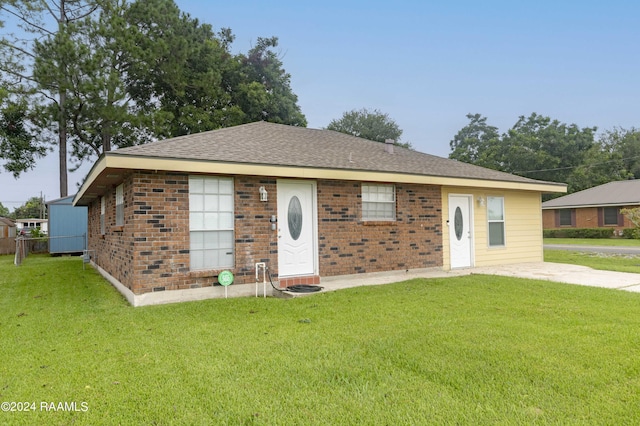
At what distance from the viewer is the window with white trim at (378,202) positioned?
328 inches

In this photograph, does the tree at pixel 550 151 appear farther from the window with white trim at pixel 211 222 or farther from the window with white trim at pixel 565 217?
the window with white trim at pixel 211 222

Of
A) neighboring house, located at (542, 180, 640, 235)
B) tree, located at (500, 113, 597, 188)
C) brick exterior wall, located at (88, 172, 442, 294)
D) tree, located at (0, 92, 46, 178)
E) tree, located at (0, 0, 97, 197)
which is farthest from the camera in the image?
tree, located at (500, 113, 597, 188)

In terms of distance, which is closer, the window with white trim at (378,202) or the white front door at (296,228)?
the white front door at (296,228)

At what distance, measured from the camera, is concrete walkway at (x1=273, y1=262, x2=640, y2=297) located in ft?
23.5

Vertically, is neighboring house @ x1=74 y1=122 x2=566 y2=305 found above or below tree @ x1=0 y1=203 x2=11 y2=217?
below

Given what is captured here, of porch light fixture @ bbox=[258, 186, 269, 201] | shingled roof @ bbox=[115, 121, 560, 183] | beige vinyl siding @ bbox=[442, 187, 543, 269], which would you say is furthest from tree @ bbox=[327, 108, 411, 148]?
porch light fixture @ bbox=[258, 186, 269, 201]

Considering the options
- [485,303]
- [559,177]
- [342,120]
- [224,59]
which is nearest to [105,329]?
[485,303]

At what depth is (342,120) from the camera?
3588 centimetres

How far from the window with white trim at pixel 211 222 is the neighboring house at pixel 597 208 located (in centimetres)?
2711

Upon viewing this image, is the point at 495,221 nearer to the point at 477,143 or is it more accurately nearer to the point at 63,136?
the point at 63,136

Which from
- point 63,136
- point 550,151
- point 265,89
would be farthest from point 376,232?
point 550,151

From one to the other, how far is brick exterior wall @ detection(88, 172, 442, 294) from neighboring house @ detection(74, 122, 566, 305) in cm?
2

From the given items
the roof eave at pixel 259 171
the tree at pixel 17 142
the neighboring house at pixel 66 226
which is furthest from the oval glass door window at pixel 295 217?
the tree at pixel 17 142

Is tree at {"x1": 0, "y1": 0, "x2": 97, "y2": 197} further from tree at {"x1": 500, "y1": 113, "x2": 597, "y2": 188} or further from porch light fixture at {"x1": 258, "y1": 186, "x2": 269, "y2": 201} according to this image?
tree at {"x1": 500, "y1": 113, "x2": 597, "y2": 188}
